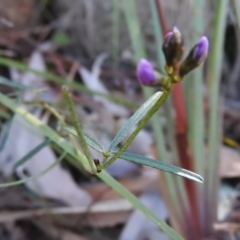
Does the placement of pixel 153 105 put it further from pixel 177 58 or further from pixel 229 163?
pixel 229 163

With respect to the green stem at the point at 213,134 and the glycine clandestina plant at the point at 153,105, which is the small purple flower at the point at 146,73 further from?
the green stem at the point at 213,134

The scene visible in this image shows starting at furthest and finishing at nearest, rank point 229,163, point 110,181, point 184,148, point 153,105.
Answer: point 229,163
point 184,148
point 110,181
point 153,105

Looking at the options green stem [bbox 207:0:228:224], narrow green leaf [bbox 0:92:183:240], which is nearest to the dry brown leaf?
green stem [bbox 207:0:228:224]

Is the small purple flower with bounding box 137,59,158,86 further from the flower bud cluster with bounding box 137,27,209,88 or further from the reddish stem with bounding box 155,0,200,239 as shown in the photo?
the reddish stem with bounding box 155,0,200,239

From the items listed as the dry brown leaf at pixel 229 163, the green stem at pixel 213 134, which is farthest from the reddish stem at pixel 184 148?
the dry brown leaf at pixel 229 163

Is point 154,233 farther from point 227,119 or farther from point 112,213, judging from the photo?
point 227,119

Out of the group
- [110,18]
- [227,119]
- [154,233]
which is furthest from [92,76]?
[154,233]

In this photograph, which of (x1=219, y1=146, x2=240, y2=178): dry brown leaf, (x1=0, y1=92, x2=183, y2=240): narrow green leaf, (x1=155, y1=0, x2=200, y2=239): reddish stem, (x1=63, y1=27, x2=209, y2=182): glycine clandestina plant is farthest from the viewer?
(x1=219, y1=146, x2=240, y2=178): dry brown leaf

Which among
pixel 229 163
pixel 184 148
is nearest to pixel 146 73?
pixel 184 148
